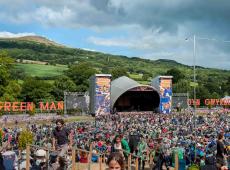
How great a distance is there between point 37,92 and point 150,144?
57.7 metres

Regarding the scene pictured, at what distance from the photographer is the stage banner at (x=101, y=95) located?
4872cm

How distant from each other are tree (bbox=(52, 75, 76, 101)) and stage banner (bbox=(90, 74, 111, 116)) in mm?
29166

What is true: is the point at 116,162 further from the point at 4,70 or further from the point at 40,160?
the point at 4,70

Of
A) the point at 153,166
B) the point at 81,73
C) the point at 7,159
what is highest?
the point at 81,73

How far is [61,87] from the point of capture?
7962 centimetres

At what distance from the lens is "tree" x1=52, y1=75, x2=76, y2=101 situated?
78.8 meters

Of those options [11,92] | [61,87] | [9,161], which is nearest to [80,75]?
[61,87]

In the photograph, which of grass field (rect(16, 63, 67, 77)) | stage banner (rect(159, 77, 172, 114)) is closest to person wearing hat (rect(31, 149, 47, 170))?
stage banner (rect(159, 77, 172, 114))

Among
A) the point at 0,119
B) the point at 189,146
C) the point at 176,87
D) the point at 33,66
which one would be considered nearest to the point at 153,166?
the point at 189,146

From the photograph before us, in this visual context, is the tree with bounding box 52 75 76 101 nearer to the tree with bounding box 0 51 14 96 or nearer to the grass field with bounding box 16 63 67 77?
the tree with bounding box 0 51 14 96

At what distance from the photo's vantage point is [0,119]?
158 feet

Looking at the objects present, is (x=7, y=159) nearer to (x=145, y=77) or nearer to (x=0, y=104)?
(x=0, y=104)

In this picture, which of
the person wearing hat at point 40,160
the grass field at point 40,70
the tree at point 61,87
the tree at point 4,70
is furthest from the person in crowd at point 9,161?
the grass field at point 40,70

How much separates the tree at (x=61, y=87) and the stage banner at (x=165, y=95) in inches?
1161
